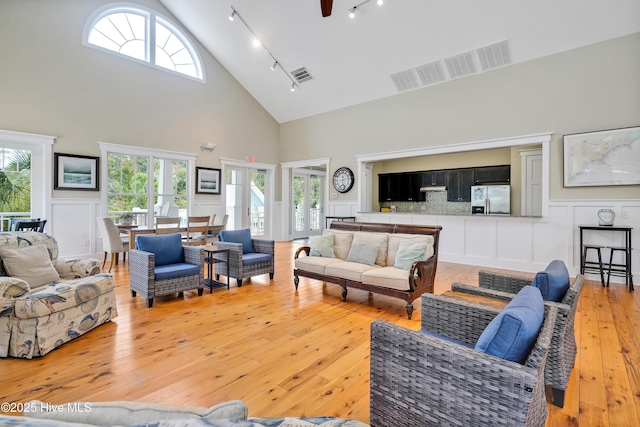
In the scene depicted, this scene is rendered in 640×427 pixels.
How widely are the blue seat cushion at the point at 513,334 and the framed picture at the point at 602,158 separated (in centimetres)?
491

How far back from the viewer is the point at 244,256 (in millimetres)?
4652

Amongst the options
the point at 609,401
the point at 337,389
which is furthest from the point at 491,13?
the point at 337,389

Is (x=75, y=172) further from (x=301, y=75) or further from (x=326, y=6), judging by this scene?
(x=326, y=6)

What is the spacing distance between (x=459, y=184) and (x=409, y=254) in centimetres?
551

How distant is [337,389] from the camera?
2023mm

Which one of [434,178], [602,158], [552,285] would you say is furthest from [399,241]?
[434,178]

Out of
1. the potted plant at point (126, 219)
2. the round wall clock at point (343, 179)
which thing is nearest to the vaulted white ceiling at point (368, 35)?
the round wall clock at point (343, 179)

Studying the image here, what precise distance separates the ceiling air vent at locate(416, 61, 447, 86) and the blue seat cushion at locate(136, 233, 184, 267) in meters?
5.41

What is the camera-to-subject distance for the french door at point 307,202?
404 inches

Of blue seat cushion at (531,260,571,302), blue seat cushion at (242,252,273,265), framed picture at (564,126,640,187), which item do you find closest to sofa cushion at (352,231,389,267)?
blue seat cushion at (242,252,273,265)

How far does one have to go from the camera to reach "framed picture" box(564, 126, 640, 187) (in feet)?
15.1

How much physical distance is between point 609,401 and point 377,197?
785 centimetres

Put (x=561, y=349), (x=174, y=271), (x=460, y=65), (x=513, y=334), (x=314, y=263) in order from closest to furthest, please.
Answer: (x=513, y=334) → (x=561, y=349) → (x=174, y=271) → (x=314, y=263) → (x=460, y=65)

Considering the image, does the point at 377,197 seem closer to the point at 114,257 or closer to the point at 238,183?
the point at 238,183
